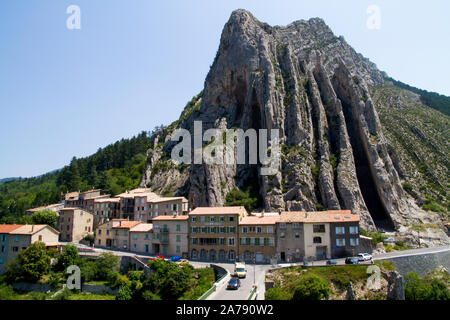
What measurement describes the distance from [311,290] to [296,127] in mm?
59250

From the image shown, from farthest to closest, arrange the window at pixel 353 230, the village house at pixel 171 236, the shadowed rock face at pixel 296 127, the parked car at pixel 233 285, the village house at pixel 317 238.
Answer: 1. the shadowed rock face at pixel 296 127
2. the village house at pixel 171 236
3. the window at pixel 353 230
4. the village house at pixel 317 238
5. the parked car at pixel 233 285

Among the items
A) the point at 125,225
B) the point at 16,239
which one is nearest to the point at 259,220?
the point at 125,225

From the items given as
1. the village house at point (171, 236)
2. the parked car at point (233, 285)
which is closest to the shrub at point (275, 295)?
the parked car at point (233, 285)

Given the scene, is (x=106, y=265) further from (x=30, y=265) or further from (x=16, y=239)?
(x=16, y=239)

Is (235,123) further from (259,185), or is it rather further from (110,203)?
(110,203)

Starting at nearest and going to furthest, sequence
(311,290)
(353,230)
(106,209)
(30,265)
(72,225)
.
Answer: (311,290)
(353,230)
(30,265)
(72,225)
(106,209)

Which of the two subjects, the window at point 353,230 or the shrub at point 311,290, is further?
the window at point 353,230

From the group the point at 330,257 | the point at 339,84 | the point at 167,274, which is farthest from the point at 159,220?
the point at 339,84

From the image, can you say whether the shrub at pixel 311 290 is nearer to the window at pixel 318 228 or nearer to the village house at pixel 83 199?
the window at pixel 318 228

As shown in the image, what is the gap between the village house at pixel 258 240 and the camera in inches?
2152

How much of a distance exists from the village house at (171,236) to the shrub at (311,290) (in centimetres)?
2745

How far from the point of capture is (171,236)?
61875 millimetres

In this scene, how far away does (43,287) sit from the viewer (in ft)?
175

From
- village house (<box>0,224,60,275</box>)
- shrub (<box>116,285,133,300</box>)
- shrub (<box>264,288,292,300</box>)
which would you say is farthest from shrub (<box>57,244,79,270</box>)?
shrub (<box>264,288,292,300</box>)
